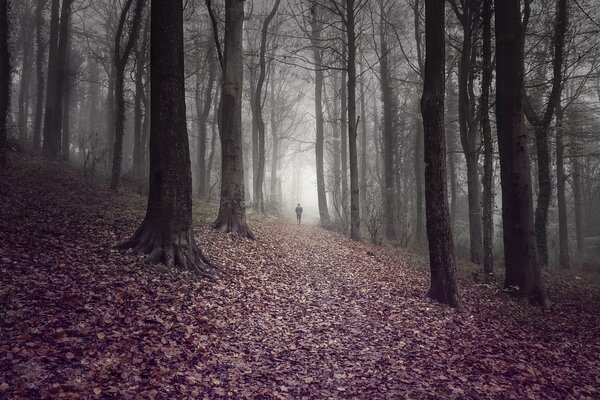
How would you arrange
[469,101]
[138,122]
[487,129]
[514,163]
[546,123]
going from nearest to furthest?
[514,163] → [487,129] → [469,101] → [546,123] → [138,122]

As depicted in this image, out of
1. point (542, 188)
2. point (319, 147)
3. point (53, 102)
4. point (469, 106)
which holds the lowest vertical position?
point (542, 188)

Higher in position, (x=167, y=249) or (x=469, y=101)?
(x=469, y=101)

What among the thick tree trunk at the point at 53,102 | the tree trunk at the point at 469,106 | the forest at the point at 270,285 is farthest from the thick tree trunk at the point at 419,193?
the thick tree trunk at the point at 53,102

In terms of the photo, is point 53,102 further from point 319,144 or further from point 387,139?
point 387,139

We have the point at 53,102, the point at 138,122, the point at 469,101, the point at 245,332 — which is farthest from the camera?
the point at 138,122

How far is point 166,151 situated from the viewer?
6.73 m

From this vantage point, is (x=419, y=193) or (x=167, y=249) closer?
(x=167, y=249)

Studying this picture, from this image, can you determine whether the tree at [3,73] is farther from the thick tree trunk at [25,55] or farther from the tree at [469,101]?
the tree at [469,101]

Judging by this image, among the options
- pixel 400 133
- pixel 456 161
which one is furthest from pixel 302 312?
pixel 456 161

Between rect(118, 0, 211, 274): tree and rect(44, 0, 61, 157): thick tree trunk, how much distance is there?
48.7 feet

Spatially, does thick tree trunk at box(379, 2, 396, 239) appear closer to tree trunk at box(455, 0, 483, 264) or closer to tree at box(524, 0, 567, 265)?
tree trunk at box(455, 0, 483, 264)

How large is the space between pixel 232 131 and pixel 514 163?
827 centimetres

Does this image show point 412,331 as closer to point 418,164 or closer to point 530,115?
point 530,115

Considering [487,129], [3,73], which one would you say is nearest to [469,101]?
[487,129]
